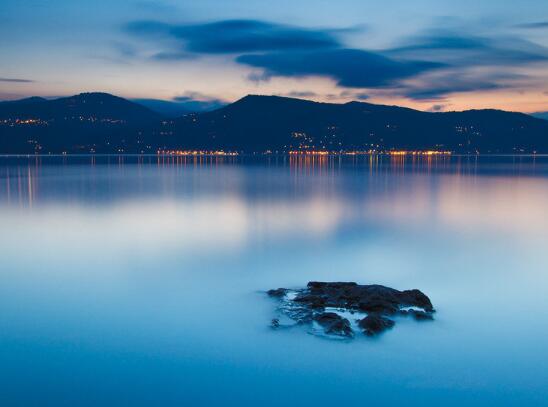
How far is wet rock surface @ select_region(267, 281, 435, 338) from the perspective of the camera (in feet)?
26.0

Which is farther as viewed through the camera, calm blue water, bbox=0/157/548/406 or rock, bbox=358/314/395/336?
rock, bbox=358/314/395/336

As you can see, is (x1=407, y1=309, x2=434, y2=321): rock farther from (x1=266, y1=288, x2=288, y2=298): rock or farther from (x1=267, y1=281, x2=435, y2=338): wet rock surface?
(x1=266, y1=288, x2=288, y2=298): rock

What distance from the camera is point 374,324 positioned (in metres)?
7.89

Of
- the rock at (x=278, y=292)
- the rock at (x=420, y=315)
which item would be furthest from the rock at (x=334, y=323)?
the rock at (x=278, y=292)

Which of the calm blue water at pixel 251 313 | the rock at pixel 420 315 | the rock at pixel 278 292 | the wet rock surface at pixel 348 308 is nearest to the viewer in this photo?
the calm blue water at pixel 251 313

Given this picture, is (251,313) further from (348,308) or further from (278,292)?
(348,308)

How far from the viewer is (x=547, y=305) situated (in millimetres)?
9758

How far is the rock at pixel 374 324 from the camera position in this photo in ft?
25.6

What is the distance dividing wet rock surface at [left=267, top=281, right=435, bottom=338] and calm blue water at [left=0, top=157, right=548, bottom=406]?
262 millimetres

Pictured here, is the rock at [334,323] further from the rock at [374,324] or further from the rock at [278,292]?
the rock at [278,292]

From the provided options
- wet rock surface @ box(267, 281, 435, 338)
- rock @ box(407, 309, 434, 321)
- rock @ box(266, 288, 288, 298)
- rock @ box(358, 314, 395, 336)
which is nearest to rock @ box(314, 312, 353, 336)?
wet rock surface @ box(267, 281, 435, 338)

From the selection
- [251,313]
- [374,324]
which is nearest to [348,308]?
[374,324]

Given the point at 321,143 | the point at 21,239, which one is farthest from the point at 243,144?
the point at 21,239

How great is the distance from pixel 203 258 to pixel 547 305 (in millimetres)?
8158
